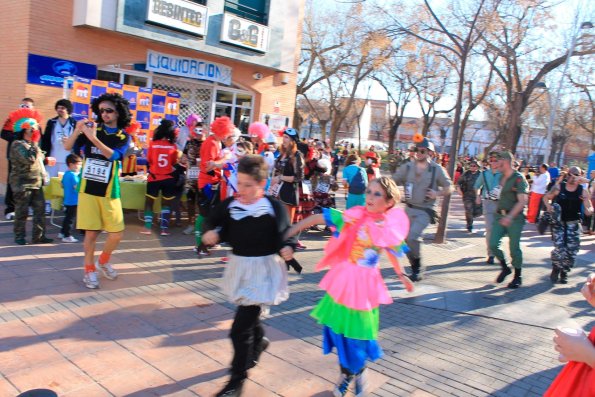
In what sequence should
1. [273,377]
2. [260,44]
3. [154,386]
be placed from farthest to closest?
[260,44] → [273,377] → [154,386]

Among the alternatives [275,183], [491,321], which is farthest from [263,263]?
[275,183]

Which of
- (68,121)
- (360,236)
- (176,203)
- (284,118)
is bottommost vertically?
(176,203)

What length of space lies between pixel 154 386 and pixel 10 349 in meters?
1.27

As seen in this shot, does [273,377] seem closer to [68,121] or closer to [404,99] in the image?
[68,121]

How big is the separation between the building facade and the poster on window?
0.33 m

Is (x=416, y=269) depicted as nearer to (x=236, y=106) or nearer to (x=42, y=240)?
(x=42, y=240)

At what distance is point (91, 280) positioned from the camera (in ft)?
17.3

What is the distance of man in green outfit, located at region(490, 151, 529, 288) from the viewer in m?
6.78

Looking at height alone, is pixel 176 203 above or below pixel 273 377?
above

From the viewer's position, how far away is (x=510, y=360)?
180 inches

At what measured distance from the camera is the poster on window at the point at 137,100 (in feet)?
33.1

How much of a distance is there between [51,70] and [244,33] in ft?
17.4

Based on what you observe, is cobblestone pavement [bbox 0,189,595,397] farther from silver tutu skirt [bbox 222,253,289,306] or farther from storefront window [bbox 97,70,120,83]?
storefront window [bbox 97,70,120,83]

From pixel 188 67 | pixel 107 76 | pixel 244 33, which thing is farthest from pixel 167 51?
pixel 244 33
